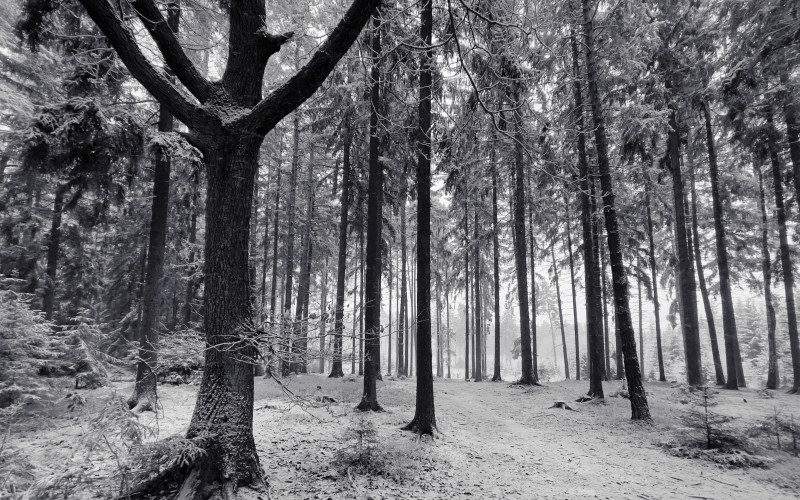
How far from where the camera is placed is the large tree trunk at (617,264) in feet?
28.6

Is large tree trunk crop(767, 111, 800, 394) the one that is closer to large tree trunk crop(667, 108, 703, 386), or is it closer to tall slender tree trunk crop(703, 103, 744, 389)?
tall slender tree trunk crop(703, 103, 744, 389)

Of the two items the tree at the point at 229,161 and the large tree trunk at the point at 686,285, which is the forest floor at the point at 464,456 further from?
the large tree trunk at the point at 686,285

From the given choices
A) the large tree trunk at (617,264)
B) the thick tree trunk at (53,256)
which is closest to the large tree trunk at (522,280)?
the large tree trunk at (617,264)

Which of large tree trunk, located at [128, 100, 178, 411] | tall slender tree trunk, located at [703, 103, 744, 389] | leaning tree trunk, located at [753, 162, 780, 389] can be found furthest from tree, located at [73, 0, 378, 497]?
leaning tree trunk, located at [753, 162, 780, 389]

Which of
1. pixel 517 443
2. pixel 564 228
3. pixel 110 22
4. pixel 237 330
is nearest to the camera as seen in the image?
pixel 110 22

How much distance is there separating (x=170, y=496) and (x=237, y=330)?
1839 millimetres

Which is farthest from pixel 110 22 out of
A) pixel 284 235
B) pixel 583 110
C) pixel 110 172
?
pixel 284 235

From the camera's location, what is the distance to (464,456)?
20.7 feet

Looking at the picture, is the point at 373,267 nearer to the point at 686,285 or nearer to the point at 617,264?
the point at 617,264

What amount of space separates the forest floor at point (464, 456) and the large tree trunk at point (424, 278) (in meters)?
0.47

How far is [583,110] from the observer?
12.1 m

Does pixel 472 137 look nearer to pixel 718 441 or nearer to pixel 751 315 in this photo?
pixel 718 441

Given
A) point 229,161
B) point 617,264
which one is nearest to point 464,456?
point 229,161

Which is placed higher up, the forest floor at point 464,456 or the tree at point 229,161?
the tree at point 229,161
